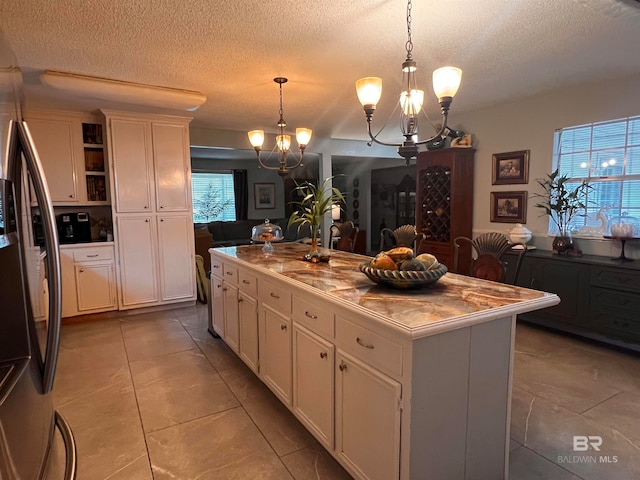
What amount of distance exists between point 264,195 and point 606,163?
759 cm

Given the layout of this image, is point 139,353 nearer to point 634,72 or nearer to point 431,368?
point 431,368

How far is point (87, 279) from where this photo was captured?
4305mm

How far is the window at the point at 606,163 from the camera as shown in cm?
348

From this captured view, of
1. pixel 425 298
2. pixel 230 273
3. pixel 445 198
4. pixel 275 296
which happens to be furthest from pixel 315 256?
pixel 445 198

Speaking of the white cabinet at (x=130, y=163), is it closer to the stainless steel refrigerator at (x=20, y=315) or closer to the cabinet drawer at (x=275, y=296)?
the cabinet drawer at (x=275, y=296)

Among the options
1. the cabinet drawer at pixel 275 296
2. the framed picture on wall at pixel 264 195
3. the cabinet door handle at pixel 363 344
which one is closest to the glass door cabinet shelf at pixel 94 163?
the cabinet drawer at pixel 275 296

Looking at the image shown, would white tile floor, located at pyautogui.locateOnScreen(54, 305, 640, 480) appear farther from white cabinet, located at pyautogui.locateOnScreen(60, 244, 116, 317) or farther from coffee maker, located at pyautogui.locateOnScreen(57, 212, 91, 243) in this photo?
coffee maker, located at pyautogui.locateOnScreen(57, 212, 91, 243)

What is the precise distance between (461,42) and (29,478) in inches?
120

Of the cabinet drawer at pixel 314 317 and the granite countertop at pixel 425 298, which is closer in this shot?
the granite countertop at pixel 425 298

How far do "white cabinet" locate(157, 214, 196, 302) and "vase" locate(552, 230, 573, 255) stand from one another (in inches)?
161

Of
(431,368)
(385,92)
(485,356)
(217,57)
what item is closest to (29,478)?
(431,368)

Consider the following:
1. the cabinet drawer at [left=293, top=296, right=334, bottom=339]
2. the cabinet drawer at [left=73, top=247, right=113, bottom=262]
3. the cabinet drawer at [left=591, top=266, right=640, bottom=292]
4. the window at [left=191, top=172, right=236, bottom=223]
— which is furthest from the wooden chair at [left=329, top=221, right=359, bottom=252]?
the window at [left=191, top=172, right=236, bottom=223]

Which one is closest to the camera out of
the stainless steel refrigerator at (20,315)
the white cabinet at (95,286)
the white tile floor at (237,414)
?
the stainless steel refrigerator at (20,315)

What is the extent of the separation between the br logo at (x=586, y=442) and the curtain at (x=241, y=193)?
8.33 m
